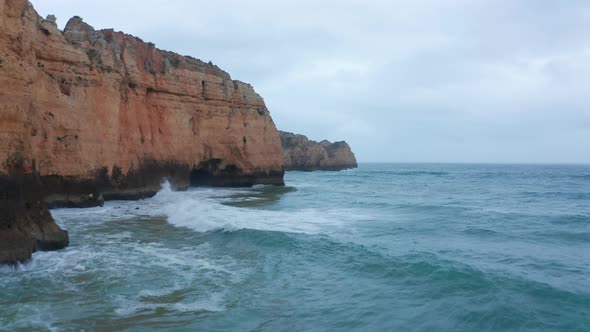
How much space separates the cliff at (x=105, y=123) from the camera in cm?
1071

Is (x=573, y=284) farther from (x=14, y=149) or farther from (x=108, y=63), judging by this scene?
(x=108, y=63)

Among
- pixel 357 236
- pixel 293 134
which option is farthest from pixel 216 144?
pixel 293 134

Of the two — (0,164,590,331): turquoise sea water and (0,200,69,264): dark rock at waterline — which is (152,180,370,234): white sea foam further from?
(0,200,69,264): dark rock at waterline

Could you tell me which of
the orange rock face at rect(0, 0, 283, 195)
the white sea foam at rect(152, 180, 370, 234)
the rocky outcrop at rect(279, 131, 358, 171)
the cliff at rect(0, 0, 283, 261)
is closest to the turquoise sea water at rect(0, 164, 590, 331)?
the white sea foam at rect(152, 180, 370, 234)

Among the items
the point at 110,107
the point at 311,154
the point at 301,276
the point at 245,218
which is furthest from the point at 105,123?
the point at 311,154

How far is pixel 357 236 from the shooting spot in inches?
544

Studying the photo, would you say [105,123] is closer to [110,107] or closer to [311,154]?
[110,107]

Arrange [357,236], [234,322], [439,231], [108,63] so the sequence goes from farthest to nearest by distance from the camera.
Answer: [108,63] < [439,231] < [357,236] < [234,322]

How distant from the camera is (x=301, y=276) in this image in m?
9.45

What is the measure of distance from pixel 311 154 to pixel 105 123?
201 ft

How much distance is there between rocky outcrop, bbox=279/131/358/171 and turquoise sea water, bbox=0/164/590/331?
60348 mm

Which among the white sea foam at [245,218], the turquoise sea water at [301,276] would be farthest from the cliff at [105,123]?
the white sea foam at [245,218]

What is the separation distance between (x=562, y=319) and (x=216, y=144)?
25627mm

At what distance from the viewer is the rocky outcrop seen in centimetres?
7706
